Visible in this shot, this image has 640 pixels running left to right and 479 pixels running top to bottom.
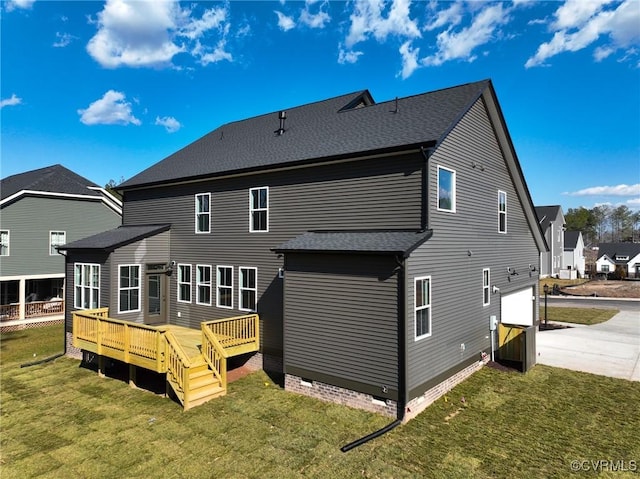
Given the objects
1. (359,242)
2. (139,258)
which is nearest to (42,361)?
(139,258)

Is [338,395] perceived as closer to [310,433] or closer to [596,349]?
[310,433]

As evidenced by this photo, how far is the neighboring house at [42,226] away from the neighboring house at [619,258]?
62973 millimetres

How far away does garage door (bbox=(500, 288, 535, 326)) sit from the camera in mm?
14094

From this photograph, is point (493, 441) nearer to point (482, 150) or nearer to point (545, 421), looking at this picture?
point (545, 421)

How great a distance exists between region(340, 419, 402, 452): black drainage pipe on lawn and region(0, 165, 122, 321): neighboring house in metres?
21.0

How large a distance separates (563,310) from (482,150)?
1706cm

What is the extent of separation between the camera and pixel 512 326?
12.4 m

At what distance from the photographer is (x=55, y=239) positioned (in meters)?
22.4

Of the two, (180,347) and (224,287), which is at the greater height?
(224,287)

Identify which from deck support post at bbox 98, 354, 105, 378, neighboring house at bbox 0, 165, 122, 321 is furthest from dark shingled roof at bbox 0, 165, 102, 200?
deck support post at bbox 98, 354, 105, 378

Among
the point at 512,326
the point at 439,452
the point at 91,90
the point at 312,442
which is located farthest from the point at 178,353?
the point at 91,90

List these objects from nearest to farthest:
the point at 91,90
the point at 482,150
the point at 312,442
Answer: the point at 312,442 < the point at 482,150 < the point at 91,90

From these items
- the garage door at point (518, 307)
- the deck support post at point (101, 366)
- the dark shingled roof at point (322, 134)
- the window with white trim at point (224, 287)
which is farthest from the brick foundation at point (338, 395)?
the garage door at point (518, 307)

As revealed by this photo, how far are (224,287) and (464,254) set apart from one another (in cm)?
815
